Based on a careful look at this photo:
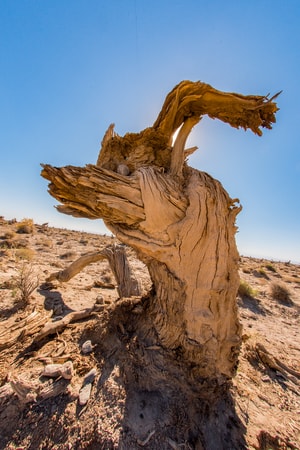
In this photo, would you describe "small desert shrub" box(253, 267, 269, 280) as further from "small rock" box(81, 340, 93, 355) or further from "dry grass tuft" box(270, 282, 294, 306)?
"small rock" box(81, 340, 93, 355)

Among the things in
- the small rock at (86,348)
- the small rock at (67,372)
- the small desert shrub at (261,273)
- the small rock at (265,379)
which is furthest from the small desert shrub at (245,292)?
the small rock at (67,372)

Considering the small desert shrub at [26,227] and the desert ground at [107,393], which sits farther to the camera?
the small desert shrub at [26,227]

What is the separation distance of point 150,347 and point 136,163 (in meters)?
2.63

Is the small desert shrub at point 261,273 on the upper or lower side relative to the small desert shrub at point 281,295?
upper

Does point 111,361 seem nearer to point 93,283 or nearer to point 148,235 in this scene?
point 148,235

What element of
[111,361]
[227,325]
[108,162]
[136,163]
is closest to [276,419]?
[227,325]

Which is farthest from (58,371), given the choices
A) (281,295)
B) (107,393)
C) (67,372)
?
(281,295)

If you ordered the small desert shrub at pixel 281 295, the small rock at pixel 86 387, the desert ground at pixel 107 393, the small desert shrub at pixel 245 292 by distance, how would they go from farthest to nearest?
the small desert shrub at pixel 281 295 → the small desert shrub at pixel 245 292 → the small rock at pixel 86 387 → the desert ground at pixel 107 393

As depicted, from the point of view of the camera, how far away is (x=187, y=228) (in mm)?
2484

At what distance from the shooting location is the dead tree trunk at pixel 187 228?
2.46 meters

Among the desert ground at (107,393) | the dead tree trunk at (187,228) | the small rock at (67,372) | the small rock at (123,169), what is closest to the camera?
the desert ground at (107,393)

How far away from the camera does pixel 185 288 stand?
8.30ft

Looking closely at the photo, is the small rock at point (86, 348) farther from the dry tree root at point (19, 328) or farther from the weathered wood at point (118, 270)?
the weathered wood at point (118, 270)

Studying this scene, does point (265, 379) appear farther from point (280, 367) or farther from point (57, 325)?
point (57, 325)
